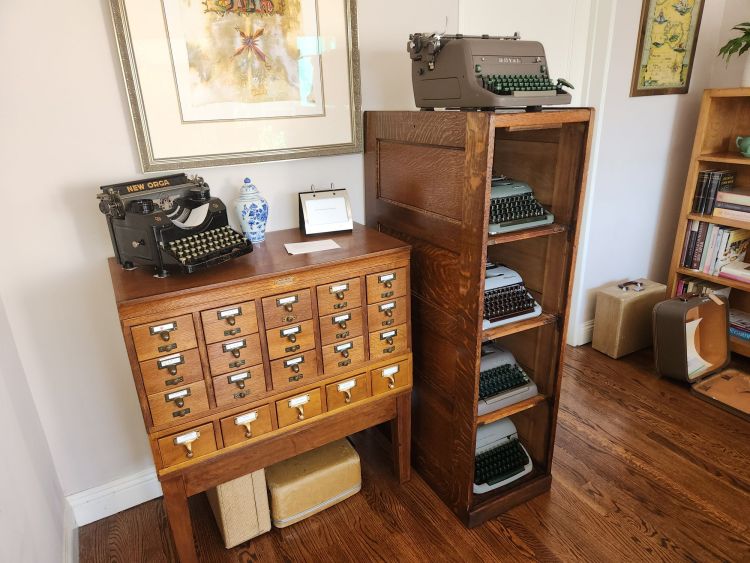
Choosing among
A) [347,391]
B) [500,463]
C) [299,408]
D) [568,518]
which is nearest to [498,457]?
[500,463]

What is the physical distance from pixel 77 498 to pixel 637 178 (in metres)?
3.04

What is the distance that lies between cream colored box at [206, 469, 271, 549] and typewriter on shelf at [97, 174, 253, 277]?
29.2 inches

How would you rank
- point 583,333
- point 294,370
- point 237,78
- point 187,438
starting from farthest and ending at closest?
point 583,333, point 237,78, point 294,370, point 187,438

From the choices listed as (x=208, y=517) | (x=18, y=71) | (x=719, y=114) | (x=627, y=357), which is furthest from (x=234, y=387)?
(x=719, y=114)

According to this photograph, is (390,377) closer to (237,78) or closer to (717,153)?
(237,78)

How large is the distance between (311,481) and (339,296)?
720 mm

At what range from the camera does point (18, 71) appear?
135 centimetres

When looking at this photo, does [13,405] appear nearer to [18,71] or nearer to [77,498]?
[77,498]

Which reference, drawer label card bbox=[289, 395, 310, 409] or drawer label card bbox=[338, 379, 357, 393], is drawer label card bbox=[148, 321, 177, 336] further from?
drawer label card bbox=[338, 379, 357, 393]

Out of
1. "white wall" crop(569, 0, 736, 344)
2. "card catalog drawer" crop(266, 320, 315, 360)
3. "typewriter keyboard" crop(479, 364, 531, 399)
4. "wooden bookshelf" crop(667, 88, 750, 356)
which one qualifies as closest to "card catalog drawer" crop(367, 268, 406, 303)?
"card catalog drawer" crop(266, 320, 315, 360)

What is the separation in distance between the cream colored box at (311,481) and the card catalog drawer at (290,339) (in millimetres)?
545

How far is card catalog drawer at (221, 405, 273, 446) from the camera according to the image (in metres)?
1.44

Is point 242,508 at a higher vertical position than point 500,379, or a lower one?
lower

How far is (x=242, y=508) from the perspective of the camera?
1658 millimetres
